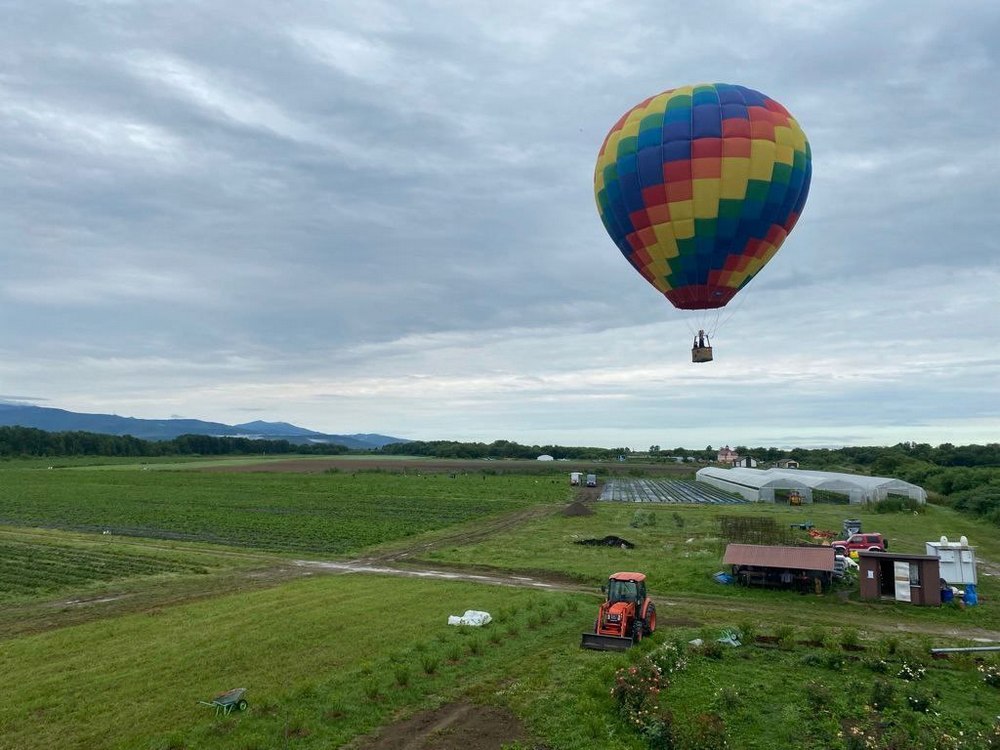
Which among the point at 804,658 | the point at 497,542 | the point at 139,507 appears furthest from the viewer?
the point at 139,507

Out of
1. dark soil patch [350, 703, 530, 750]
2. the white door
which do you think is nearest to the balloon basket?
the white door

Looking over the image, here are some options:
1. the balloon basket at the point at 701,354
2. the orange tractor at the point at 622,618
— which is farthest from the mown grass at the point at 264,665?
the balloon basket at the point at 701,354

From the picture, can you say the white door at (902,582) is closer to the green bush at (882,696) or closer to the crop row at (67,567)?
the green bush at (882,696)

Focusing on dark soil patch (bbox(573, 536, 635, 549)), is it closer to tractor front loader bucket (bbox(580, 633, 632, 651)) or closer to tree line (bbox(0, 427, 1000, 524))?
tractor front loader bucket (bbox(580, 633, 632, 651))

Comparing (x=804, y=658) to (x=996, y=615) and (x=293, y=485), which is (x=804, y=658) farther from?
(x=293, y=485)

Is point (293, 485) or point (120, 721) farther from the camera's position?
point (293, 485)

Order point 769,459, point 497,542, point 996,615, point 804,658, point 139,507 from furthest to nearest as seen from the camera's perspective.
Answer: point 769,459
point 139,507
point 497,542
point 996,615
point 804,658

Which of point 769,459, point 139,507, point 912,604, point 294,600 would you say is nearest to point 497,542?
point 294,600
